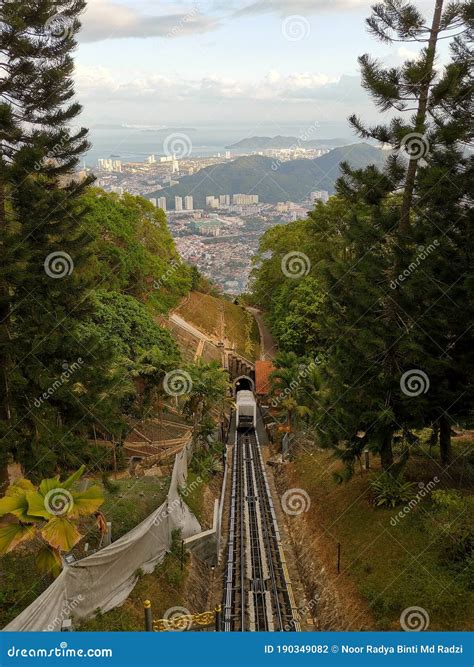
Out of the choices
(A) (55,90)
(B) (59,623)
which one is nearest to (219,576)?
(B) (59,623)

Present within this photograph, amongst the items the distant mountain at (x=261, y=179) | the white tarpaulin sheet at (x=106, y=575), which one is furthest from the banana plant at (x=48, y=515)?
the distant mountain at (x=261, y=179)

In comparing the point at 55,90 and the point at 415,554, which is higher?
the point at 55,90

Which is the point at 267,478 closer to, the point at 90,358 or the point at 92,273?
the point at 90,358

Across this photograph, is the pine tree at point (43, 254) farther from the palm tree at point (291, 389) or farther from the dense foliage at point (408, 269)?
the palm tree at point (291, 389)

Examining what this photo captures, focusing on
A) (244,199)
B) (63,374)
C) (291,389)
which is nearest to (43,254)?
(63,374)

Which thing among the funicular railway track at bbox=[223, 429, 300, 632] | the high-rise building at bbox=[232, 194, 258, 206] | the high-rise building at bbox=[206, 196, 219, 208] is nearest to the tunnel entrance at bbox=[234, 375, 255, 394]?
the funicular railway track at bbox=[223, 429, 300, 632]

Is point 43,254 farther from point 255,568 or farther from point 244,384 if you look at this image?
point 244,384
